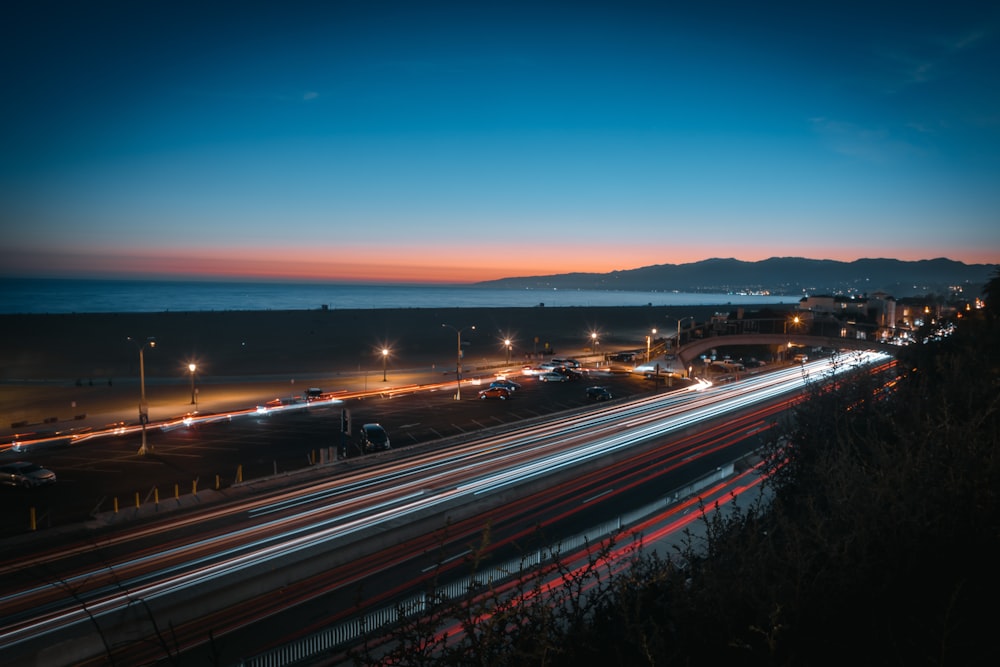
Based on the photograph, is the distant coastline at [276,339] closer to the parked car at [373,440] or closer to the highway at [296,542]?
the parked car at [373,440]

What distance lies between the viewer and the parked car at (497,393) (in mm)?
38938

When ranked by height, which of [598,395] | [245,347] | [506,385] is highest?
[245,347]

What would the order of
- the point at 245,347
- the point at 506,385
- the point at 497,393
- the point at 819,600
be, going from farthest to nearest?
the point at 245,347 < the point at 506,385 < the point at 497,393 < the point at 819,600

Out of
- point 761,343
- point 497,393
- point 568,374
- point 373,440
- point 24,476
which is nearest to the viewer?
point 24,476

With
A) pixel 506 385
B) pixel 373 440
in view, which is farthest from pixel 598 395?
pixel 373 440

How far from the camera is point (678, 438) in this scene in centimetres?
2586

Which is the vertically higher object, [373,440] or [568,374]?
[373,440]

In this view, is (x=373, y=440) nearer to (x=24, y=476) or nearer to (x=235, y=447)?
(x=235, y=447)

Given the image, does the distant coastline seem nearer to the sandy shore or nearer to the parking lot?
the sandy shore

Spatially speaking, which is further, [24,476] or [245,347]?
[245,347]

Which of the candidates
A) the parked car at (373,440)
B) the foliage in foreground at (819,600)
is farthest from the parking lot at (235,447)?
the foliage in foreground at (819,600)

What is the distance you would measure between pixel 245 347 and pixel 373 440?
178 feet

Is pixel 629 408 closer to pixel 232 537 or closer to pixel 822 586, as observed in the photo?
pixel 232 537

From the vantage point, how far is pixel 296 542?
14.1 metres
